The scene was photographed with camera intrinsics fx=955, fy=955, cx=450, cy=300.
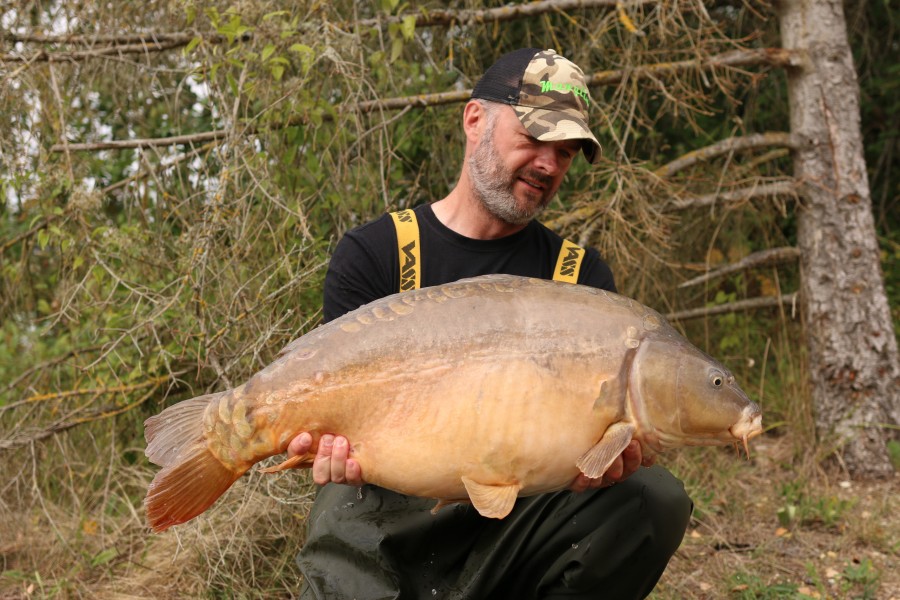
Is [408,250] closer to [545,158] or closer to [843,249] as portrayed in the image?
[545,158]

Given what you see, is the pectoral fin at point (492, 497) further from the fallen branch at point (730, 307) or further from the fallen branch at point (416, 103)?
the fallen branch at point (730, 307)

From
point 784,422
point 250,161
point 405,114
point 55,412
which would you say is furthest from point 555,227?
point 55,412

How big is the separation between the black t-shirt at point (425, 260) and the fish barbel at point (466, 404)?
481 mm

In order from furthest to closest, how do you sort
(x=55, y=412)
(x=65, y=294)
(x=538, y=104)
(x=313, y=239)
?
(x=55, y=412) → (x=65, y=294) → (x=313, y=239) → (x=538, y=104)

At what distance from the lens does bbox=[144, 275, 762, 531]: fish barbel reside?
163 centimetres

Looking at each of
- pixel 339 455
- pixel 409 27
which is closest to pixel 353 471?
pixel 339 455

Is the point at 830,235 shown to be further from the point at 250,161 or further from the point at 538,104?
the point at 250,161

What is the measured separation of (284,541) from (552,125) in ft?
4.83

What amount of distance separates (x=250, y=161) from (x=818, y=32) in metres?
2.14

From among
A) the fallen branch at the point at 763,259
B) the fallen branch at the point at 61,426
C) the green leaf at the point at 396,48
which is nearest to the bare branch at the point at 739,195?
the fallen branch at the point at 763,259

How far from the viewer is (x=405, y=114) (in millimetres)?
3477

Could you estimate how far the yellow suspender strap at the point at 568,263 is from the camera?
91.3 inches

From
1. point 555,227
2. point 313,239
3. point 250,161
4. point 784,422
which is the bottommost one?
point 784,422

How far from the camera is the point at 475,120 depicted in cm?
230
